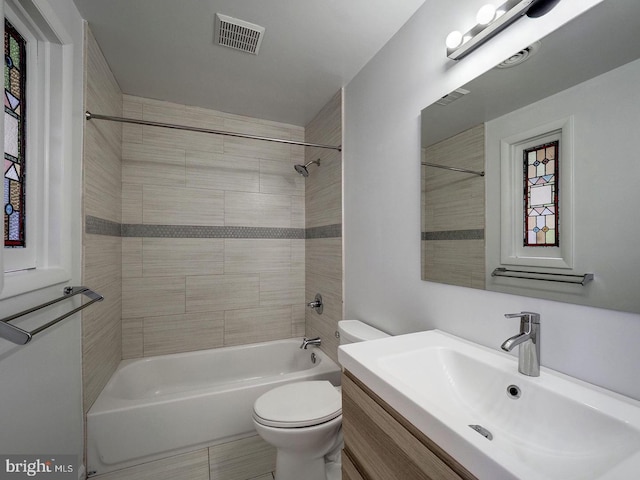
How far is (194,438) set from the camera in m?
1.53

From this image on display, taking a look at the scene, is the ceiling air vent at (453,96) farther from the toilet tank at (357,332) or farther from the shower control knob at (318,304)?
the shower control knob at (318,304)

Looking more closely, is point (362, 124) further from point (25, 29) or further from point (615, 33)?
point (25, 29)

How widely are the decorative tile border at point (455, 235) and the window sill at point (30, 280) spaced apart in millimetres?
1478

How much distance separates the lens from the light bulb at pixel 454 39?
1.05 meters

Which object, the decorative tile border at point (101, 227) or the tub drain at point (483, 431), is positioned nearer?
the tub drain at point (483, 431)

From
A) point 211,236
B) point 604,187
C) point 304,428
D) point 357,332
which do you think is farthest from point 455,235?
point 211,236

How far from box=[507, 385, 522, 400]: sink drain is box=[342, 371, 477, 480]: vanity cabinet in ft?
1.16

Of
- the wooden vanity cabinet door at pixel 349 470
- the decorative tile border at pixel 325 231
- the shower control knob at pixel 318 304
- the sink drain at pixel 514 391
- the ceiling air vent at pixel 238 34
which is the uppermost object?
the ceiling air vent at pixel 238 34

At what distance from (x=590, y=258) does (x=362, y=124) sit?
4.37 ft

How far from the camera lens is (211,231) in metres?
2.29

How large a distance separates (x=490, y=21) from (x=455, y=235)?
2.48 feet

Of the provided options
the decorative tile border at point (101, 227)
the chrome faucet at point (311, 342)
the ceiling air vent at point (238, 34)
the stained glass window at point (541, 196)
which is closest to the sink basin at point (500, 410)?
the stained glass window at point (541, 196)

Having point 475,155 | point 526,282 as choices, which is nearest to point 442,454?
point 526,282

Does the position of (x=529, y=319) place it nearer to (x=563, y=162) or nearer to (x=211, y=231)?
(x=563, y=162)
